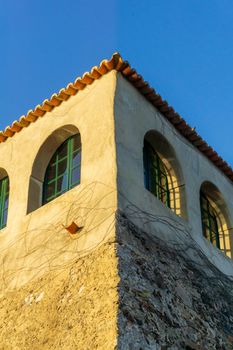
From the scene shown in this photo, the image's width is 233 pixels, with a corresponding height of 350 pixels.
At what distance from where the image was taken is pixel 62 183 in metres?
10.0

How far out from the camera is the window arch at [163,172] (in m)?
10.2

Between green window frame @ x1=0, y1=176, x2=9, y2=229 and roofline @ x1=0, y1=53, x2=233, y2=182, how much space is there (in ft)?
2.29

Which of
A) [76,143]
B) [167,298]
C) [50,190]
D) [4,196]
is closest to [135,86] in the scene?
[76,143]

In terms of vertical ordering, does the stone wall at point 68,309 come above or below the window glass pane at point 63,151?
below

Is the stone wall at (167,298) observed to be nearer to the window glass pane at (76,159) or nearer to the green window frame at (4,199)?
the window glass pane at (76,159)

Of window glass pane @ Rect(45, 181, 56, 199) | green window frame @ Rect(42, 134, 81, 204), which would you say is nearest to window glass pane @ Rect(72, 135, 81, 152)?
green window frame @ Rect(42, 134, 81, 204)

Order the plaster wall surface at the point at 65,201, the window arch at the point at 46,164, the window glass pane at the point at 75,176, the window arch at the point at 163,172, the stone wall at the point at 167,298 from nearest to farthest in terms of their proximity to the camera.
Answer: the stone wall at the point at 167,298 → the plaster wall surface at the point at 65,201 → the window glass pane at the point at 75,176 → the window arch at the point at 46,164 → the window arch at the point at 163,172

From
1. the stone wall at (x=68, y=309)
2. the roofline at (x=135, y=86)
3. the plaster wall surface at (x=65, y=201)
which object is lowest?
the stone wall at (x=68, y=309)

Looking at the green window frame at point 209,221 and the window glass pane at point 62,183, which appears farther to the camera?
the green window frame at point 209,221

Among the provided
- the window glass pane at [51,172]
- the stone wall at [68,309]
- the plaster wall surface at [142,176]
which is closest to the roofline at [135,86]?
the plaster wall surface at [142,176]

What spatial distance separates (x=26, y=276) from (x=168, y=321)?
2.06m

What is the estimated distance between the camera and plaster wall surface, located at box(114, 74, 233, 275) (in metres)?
8.91

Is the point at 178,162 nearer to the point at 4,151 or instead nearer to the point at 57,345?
the point at 4,151

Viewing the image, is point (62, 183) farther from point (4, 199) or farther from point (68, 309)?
point (68, 309)
